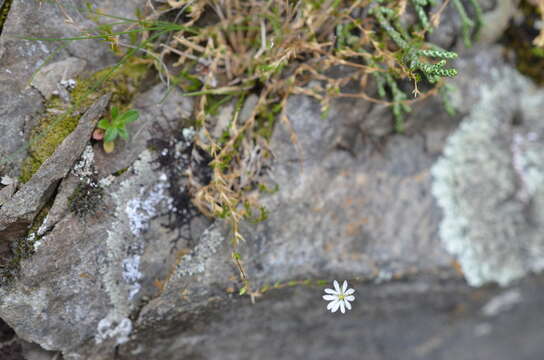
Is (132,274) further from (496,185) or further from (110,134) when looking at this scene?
(496,185)

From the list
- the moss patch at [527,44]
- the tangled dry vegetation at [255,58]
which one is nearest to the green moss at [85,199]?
→ the tangled dry vegetation at [255,58]

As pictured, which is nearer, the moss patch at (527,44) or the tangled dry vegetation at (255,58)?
the tangled dry vegetation at (255,58)

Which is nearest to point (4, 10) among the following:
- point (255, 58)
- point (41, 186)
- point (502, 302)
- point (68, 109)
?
point (68, 109)

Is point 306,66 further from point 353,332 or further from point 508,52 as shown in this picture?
point 353,332

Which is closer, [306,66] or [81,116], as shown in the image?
[81,116]

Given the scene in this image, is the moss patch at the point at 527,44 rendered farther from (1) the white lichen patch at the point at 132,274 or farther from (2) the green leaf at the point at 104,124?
(1) the white lichen patch at the point at 132,274

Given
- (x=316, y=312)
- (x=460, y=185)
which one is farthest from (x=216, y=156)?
(x=460, y=185)
